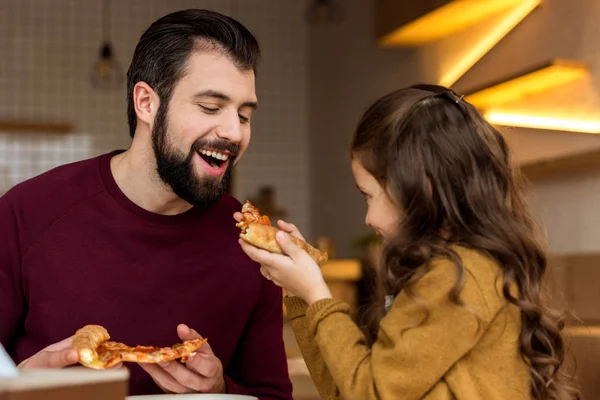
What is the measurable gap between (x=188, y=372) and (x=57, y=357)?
264 mm

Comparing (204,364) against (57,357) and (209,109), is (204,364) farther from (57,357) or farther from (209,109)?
(209,109)

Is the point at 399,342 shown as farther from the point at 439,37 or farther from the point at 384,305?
the point at 439,37

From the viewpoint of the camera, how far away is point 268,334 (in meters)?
1.98

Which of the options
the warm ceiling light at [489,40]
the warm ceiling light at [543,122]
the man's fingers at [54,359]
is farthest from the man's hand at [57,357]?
the warm ceiling light at [489,40]

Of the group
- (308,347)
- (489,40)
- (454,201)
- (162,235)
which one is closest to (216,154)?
(162,235)

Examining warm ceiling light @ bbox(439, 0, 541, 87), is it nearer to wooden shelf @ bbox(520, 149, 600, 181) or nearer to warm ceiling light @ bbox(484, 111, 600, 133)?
warm ceiling light @ bbox(484, 111, 600, 133)

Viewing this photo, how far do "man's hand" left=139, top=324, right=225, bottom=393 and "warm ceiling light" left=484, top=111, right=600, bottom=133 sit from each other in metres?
2.07

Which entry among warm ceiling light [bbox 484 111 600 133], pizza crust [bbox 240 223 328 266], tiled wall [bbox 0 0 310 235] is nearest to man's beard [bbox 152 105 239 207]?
pizza crust [bbox 240 223 328 266]

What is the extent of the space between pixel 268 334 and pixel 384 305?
41 cm

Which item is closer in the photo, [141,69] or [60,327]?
[60,327]

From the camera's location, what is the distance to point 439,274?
4.68 ft

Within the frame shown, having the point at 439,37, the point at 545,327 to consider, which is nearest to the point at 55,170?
the point at 545,327

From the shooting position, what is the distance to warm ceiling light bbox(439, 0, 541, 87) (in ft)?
13.7

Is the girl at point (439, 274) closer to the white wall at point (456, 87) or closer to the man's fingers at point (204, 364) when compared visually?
the man's fingers at point (204, 364)
